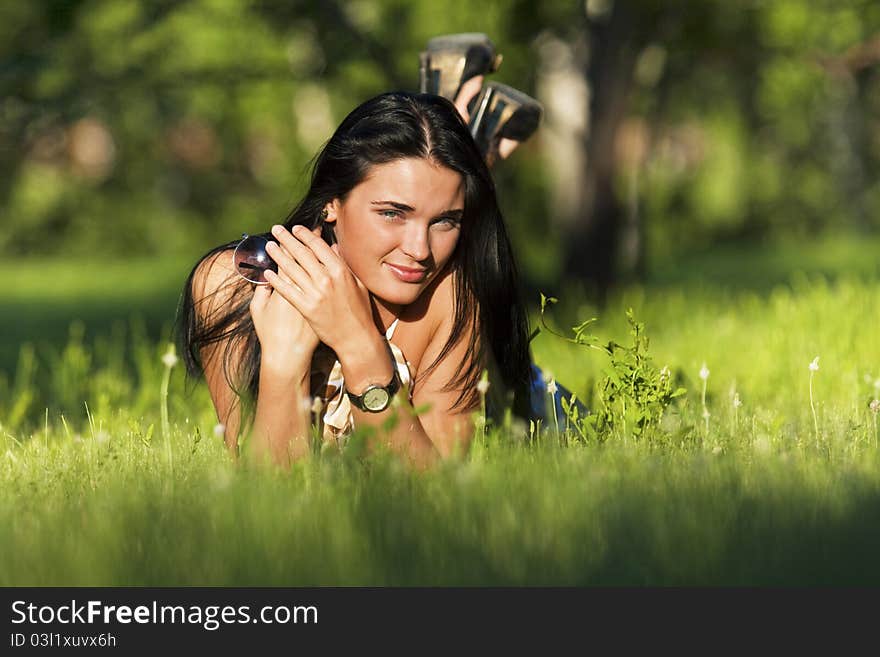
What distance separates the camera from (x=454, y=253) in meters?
3.86

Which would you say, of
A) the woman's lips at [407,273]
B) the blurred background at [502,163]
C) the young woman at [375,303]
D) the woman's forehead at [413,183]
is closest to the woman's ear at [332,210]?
the young woman at [375,303]

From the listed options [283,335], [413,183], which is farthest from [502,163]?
[283,335]

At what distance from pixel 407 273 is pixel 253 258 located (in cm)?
47

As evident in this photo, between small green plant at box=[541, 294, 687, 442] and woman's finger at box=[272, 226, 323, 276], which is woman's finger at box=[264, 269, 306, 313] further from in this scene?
small green plant at box=[541, 294, 687, 442]

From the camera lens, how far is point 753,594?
2.65 meters

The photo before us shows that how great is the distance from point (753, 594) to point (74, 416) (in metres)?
3.97

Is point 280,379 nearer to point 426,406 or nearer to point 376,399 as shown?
point 376,399

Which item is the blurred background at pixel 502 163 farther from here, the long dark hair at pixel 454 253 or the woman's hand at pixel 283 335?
the woman's hand at pixel 283 335

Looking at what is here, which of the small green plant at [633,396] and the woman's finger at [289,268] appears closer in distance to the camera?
the woman's finger at [289,268]

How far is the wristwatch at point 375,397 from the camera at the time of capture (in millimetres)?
3514

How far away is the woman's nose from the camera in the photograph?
350 centimetres

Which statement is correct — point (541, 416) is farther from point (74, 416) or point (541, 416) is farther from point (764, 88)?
point (764, 88)

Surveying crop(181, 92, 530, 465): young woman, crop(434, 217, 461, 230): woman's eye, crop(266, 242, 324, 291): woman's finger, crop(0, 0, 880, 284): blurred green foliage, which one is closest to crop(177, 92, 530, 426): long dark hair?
crop(181, 92, 530, 465): young woman

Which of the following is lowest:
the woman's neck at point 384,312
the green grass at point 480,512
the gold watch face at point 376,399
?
the green grass at point 480,512
